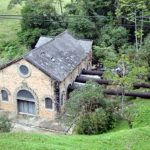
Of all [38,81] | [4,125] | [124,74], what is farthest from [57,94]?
[4,125]

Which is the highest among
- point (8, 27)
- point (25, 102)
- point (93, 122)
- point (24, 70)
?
point (8, 27)

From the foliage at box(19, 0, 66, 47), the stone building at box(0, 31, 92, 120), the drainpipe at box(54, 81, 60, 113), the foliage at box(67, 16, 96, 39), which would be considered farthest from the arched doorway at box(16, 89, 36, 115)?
the foliage at box(19, 0, 66, 47)

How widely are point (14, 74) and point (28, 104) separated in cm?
352

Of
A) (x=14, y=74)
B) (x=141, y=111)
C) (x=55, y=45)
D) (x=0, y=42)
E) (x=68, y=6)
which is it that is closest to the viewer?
(x=141, y=111)

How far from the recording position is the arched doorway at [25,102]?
3947cm

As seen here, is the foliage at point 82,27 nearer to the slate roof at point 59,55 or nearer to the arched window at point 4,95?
the slate roof at point 59,55

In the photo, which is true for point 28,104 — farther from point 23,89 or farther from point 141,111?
point 141,111

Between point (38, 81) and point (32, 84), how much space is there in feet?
2.55

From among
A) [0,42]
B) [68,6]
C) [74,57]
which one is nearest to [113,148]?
[74,57]

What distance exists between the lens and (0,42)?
6184 cm

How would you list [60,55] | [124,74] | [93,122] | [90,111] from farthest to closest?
[60,55]
[124,74]
[90,111]
[93,122]

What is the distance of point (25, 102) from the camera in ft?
131

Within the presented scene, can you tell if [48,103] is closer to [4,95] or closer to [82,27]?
[4,95]

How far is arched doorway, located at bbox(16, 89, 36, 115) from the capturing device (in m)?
39.5
